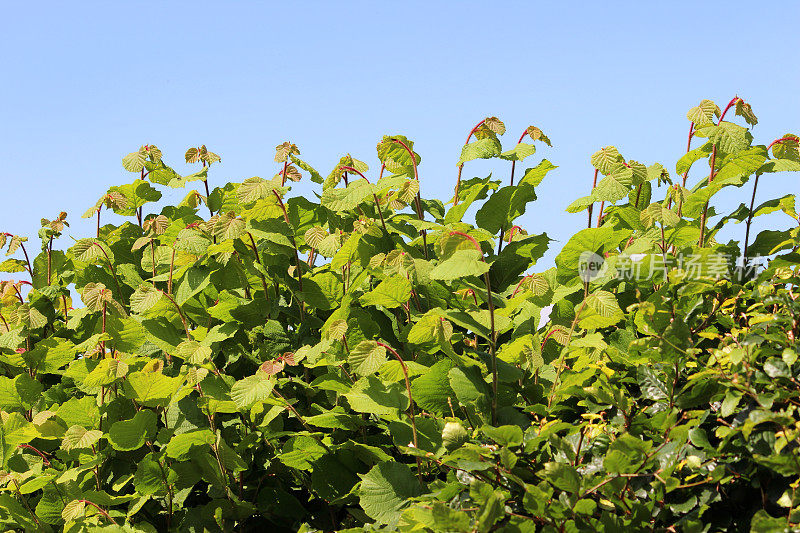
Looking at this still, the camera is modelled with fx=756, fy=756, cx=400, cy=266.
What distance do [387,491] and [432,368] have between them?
0.47 m

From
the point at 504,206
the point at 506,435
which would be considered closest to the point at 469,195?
the point at 504,206

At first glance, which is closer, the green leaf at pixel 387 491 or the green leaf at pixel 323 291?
the green leaf at pixel 387 491

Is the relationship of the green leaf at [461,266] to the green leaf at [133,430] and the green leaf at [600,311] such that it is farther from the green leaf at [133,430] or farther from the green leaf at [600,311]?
the green leaf at [133,430]

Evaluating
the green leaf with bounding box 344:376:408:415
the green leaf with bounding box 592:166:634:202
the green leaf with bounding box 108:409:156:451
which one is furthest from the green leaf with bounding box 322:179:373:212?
the green leaf with bounding box 108:409:156:451

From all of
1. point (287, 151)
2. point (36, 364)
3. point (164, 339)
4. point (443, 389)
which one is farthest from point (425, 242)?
point (36, 364)

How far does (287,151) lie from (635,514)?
2235mm

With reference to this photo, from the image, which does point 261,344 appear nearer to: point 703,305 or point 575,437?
point 575,437

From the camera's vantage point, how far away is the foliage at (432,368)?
7.59 ft

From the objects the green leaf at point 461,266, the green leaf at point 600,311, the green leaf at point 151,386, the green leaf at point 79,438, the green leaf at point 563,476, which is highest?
the green leaf at point 461,266

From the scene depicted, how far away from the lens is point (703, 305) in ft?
9.59

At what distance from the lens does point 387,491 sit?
2674 millimetres

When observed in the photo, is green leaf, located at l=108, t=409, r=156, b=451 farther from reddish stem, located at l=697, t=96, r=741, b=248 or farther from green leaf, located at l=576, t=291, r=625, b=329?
reddish stem, located at l=697, t=96, r=741, b=248

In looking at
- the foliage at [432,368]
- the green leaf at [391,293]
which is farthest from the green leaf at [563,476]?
the green leaf at [391,293]

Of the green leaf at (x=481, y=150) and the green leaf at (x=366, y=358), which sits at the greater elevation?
the green leaf at (x=481, y=150)
